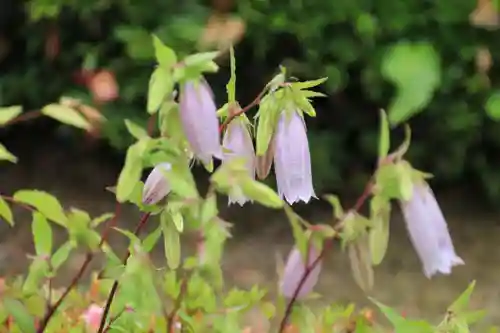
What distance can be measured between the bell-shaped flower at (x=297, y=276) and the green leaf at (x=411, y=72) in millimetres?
1603

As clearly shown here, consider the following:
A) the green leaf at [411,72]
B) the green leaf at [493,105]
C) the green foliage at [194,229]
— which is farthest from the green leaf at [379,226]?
the green leaf at [493,105]

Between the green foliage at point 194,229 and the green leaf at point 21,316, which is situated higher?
the green foliage at point 194,229

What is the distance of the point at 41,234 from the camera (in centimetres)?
116

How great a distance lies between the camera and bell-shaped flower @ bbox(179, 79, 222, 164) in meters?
0.85

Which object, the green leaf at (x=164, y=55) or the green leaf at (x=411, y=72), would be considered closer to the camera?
the green leaf at (x=164, y=55)

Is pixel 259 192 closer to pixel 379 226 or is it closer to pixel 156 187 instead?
→ pixel 156 187

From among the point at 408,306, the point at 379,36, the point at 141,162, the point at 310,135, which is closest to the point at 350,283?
the point at 408,306

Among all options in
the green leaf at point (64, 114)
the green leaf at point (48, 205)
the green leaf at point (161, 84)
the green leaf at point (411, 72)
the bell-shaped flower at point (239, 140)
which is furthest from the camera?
the green leaf at point (411, 72)

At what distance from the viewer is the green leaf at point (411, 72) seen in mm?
2656

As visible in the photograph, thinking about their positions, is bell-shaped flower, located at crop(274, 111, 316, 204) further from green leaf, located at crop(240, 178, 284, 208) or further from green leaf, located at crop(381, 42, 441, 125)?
green leaf, located at crop(381, 42, 441, 125)

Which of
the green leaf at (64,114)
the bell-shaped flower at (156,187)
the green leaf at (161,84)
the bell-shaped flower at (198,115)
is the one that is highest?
the green leaf at (161,84)

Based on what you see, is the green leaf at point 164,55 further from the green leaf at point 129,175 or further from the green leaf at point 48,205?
the green leaf at point 48,205

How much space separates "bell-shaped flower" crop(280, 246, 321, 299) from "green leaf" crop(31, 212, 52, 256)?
302 mm

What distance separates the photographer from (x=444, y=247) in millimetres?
1044
